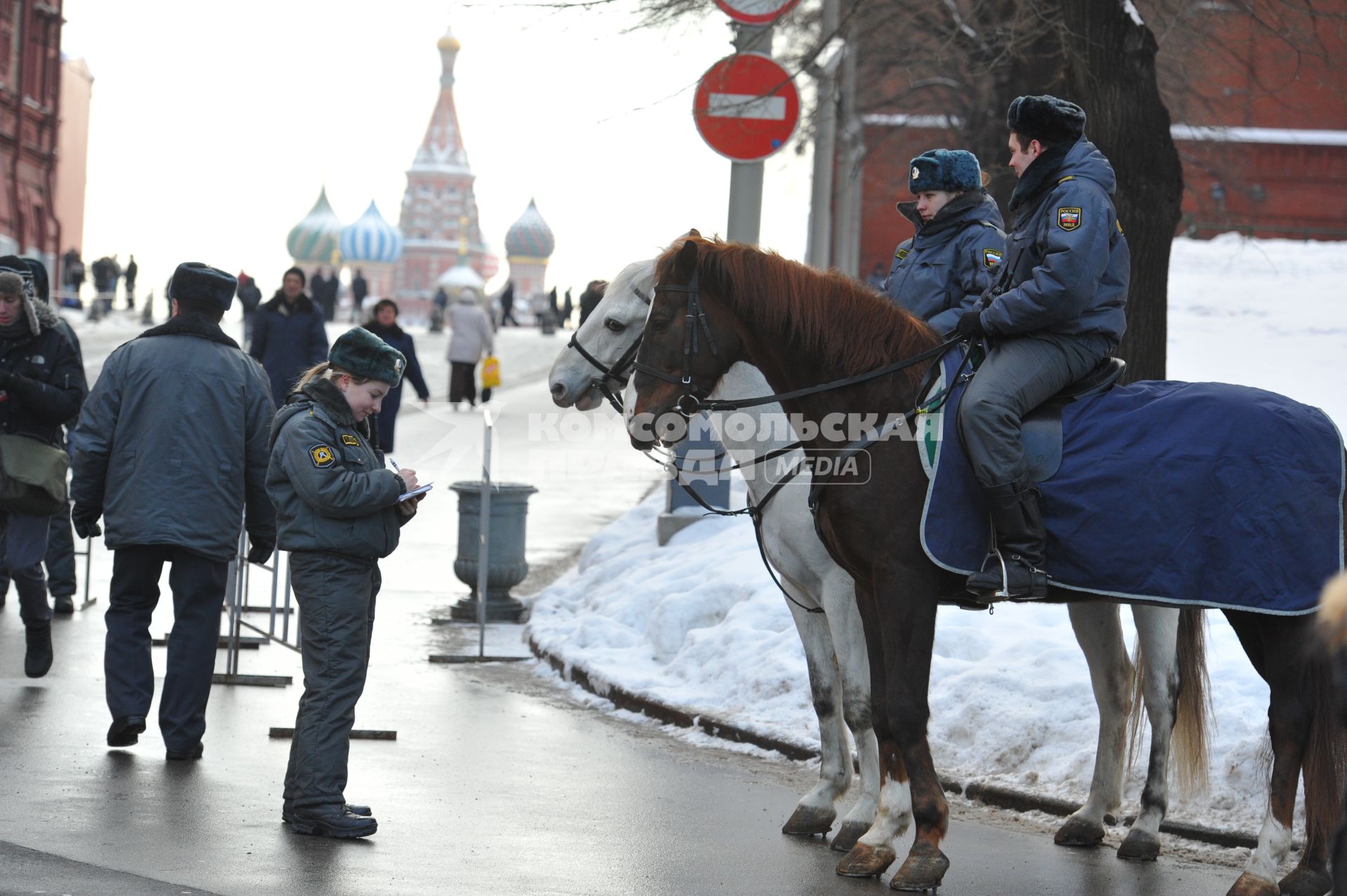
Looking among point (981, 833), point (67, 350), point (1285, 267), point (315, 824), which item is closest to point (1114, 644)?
point (981, 833)

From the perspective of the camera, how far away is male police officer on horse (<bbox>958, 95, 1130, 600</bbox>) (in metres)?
6.33

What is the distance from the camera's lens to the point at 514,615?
13.8 metres

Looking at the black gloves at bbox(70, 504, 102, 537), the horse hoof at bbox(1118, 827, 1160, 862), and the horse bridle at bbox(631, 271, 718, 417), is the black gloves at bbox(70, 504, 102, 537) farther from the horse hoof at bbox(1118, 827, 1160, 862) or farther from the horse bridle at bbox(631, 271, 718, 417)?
the horse hoof at bbox(1118, 827, 1160, 862)

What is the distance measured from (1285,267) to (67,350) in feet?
105

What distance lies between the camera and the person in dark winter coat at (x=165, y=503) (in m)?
8.13

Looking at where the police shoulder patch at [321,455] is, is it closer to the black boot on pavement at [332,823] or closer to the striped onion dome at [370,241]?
the black boot on pavement at [332,823]

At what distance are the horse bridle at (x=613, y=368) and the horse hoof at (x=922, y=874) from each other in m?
2.46

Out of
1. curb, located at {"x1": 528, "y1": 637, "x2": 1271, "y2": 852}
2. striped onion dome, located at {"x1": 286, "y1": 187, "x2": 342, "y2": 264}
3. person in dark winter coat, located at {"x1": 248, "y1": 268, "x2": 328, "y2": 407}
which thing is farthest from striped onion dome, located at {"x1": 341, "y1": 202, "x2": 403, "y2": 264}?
curb, located at {"x1": 528, "y1": 637, "x2": 1271, "y2": 852}

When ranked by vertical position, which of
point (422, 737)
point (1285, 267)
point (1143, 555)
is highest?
point (1285, 267)

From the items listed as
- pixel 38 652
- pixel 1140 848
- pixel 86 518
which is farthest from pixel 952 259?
pixel 38 652

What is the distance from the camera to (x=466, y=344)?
29359 mm

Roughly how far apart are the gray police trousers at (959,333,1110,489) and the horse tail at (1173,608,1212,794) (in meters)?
1.48

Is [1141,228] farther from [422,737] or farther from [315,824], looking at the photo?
[315,824]

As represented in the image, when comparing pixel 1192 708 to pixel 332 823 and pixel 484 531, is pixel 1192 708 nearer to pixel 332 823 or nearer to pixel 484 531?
pixel 332 823
